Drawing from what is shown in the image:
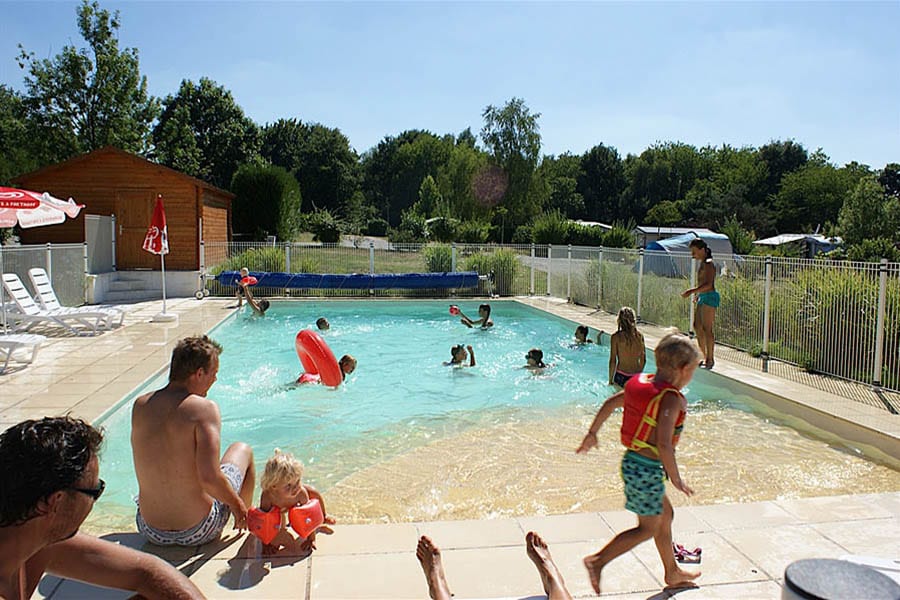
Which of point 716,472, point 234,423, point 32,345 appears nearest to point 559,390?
point 716,472

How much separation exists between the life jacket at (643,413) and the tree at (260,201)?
28503 millimetres

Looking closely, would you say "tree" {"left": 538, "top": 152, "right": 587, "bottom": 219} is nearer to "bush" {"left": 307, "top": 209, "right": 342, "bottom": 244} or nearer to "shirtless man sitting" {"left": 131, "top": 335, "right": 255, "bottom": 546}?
"bush" {"left": 307, "top": 209, "right": 342, "bottom": 244}

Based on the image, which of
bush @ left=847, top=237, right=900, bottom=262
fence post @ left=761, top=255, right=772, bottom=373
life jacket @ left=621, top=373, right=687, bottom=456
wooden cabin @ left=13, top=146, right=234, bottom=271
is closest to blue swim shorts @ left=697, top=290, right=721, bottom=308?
fence post @ left=761, top=255, right=772, bottom=373

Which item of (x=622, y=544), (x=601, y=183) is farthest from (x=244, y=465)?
(x=601, y=183)

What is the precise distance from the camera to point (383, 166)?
82.8 m

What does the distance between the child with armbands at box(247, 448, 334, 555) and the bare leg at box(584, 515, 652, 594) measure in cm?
156

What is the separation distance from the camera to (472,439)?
7145 millimetres

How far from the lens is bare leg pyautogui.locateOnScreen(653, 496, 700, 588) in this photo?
3.29m

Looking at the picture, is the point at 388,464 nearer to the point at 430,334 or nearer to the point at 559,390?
the point at 559,390

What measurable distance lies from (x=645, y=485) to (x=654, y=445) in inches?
8.1

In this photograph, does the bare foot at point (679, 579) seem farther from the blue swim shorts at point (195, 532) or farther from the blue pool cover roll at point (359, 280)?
the blue pool cover roll at point (359, 280)

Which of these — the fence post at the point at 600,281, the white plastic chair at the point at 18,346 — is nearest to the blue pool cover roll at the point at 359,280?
the fence post at the point at 600,281

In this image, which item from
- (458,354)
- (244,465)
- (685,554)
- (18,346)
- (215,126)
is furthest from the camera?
(215,126)

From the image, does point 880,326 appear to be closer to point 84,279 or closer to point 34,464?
point 34,464
